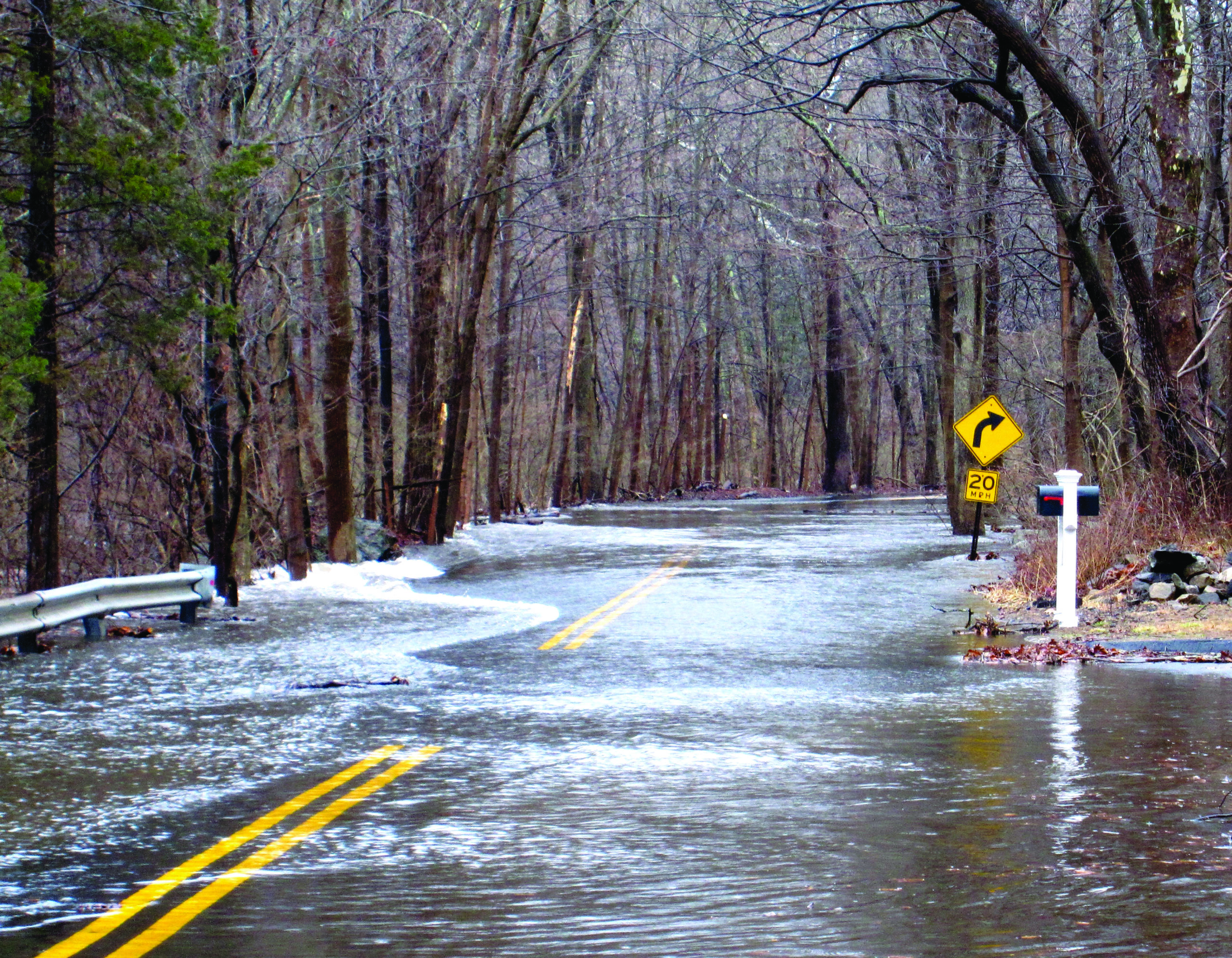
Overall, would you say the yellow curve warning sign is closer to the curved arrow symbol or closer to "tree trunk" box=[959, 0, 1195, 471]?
the curved arrow symbol

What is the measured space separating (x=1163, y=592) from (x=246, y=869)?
40.4 feet

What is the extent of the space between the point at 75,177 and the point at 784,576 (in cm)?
1118

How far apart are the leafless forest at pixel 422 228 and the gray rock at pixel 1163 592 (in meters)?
4.08

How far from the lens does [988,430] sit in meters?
26.2

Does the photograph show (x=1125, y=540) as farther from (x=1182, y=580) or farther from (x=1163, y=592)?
(x=1163, y=592)

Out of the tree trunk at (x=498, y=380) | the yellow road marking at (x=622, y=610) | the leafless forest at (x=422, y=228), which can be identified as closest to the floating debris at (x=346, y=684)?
the yellow road marking at (x=622, y=610)

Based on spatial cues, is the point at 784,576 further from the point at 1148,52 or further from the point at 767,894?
the point at 767,894

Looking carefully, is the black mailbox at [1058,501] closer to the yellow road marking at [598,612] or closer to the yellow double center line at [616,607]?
the yellow double center line at [616,607]

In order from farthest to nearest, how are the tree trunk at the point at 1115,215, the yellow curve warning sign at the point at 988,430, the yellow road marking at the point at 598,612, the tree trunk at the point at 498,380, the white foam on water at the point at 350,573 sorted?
the tree trunk at the point at 498,380 → the yellow curve warning sign at the point at 988,430 → the white foam on water at the point at 350,573 → the tree trunk at the point at 1115,215 → the yellow road marking at the point at 598,612

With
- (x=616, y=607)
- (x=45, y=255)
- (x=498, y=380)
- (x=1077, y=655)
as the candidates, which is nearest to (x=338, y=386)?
(x=45, y=255)

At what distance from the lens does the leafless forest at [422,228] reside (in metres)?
18.0

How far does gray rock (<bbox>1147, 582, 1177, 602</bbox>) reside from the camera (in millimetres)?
16625

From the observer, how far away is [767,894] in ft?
20.3

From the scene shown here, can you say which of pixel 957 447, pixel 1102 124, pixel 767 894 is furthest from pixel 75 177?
pixel 957 447
